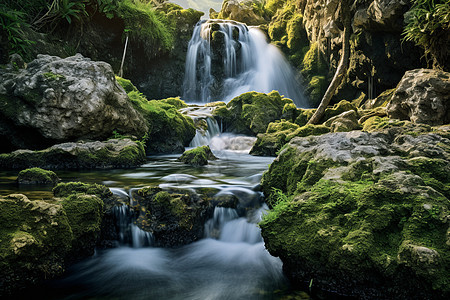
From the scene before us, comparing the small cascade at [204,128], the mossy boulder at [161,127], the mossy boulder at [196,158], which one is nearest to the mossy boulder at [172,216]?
the mossy boulder at [196,158]

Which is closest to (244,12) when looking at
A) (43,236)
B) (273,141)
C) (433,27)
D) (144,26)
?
(144,26)

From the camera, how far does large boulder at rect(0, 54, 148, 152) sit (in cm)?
700

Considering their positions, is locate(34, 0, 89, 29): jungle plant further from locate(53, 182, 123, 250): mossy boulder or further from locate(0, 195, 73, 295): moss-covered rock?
locate(0, 195, 73, 295): moss-covered rock

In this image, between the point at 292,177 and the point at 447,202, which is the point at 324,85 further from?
the point at 447,202

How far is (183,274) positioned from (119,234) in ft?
3.21

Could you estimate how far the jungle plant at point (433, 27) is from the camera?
8.35 meters

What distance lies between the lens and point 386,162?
3.08 m

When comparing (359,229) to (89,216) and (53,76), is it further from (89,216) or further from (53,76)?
(53,76)

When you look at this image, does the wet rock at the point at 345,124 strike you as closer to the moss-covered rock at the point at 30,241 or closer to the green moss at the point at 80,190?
the green moss at the point at 80,190

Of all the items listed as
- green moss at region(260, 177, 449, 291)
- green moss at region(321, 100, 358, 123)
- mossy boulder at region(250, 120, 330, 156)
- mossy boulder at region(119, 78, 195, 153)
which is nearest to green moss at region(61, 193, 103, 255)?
green moss at region(260, 177, 449, 291)

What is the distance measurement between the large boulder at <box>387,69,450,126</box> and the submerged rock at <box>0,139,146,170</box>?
782 cm

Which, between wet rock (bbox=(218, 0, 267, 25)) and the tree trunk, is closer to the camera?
the tree trunk

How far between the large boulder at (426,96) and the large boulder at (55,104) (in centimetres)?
839

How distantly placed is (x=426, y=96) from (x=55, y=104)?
972cm
